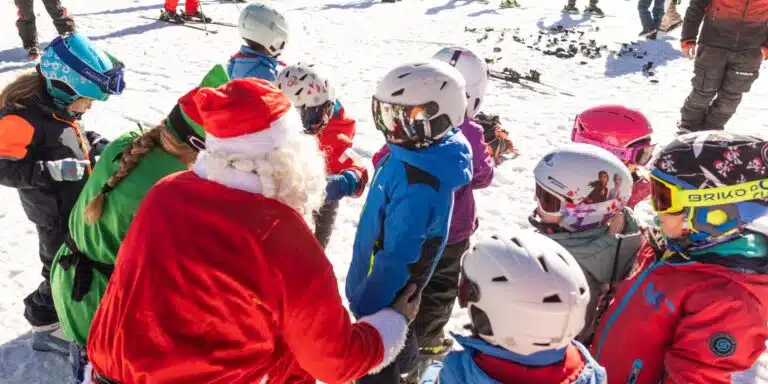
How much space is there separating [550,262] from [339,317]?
0.80 meters

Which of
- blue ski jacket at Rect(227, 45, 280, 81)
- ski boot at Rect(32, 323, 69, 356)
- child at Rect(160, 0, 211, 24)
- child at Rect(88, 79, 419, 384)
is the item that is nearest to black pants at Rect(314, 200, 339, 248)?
blue ski jacket at Rect(227, 45, 280, 81)

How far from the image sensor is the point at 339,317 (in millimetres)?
2115

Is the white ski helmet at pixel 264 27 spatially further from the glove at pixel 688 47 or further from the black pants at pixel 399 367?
the glove at pixel 688 47

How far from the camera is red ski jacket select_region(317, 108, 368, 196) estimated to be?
432 centimetres

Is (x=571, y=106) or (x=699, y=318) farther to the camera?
(x=571, y=106)

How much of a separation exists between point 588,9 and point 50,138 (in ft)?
52.3

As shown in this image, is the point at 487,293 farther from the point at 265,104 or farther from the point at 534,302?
the point at 265,104

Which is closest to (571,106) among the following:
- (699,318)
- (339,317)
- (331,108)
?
(331,108)

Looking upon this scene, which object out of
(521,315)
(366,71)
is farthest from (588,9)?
(521,315)

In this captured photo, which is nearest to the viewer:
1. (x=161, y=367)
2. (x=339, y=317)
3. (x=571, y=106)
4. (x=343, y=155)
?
(x=161, y=367)

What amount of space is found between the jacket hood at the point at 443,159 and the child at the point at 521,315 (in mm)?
788

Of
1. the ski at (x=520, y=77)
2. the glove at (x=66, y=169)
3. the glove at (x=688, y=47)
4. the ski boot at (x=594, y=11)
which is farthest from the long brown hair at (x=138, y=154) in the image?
the ski boot at (x=594, y=11)

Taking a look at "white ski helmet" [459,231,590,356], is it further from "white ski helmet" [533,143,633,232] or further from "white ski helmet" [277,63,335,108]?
"white ski helmet" [277,63,335,108]

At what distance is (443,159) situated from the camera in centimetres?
292
